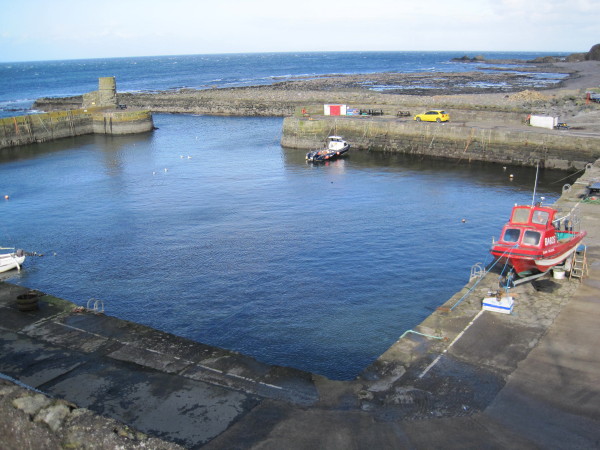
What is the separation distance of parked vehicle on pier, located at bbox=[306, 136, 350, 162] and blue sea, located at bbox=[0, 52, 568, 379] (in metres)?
1.02

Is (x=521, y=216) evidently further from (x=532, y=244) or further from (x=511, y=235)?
(x=532, y=244)

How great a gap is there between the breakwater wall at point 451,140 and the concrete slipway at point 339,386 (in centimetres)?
3259

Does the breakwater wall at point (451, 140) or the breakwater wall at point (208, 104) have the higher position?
the breakwater wall at point (208, 104)

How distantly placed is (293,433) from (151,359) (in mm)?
6070

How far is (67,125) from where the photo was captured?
7350 centimetres

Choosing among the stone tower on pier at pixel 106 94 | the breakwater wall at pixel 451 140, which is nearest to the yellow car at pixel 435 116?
the breakwater wall at pixel 451 140

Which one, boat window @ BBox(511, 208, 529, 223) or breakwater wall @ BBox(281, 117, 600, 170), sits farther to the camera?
breakwater wall @ BBox(281, 117, 600, 170)

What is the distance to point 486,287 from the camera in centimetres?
2039

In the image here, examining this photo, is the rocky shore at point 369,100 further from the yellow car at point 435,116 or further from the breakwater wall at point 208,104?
the yellow car at point 435,116

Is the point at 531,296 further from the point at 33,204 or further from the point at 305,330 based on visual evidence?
the point at 33,204

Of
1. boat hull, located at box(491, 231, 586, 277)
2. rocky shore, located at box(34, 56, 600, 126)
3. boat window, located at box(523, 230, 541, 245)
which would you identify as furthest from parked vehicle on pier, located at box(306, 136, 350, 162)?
boat window, located at box(523, 230, 541, 245)

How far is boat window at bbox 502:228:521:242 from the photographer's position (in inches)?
810

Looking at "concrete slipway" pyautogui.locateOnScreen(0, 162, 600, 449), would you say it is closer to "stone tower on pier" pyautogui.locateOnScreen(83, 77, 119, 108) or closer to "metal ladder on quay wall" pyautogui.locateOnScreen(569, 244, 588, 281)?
"metal ladder on quay wall" pyautogui.locateOnScreen(569, 244, 588, 281)

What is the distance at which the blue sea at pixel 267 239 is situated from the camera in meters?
22.0
